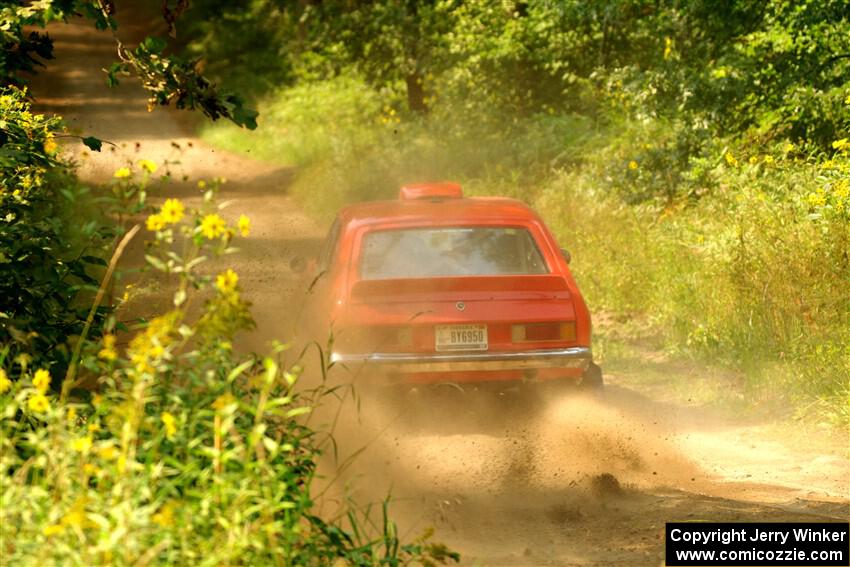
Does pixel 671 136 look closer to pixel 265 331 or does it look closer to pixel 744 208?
pixel 744 208

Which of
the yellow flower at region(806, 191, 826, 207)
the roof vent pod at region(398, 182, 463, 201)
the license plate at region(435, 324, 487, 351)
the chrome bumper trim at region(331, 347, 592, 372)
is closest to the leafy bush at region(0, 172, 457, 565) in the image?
the chrome bumper trim at region(331, 347, 592, 372)

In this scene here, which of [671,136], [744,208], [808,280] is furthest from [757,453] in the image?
[671,136]

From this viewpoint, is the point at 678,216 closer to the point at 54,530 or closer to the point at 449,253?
the point at 449,253

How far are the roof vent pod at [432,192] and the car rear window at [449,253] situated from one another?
0.83 meters

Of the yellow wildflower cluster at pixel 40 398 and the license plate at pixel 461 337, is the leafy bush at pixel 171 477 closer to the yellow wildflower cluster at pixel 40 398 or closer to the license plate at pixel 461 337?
the yellow wildflower cluster at pixel 40 398

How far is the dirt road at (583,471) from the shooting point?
7215 millimetres

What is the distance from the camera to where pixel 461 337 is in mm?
8711

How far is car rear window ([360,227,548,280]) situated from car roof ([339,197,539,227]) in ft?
0.32

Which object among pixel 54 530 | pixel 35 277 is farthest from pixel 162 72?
pixel 54 530

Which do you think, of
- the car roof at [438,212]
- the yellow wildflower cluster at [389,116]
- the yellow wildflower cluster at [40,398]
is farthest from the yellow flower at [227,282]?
the yellow wildflower cluster at [389,116]

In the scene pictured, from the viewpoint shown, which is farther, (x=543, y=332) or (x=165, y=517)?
(x=543, y=332)

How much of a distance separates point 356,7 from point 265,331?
1180 cm

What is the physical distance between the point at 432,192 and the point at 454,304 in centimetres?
174

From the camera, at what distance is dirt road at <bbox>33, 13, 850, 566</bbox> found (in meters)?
7.21
